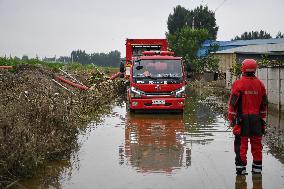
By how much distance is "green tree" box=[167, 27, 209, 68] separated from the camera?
181 feet

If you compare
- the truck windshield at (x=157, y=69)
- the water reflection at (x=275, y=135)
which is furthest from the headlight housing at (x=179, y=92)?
the water reflection at (x=275, y=135)

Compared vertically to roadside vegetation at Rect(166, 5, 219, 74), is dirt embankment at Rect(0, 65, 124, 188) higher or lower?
lower

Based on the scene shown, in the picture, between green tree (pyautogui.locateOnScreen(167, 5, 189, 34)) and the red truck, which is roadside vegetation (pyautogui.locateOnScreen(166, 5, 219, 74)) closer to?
green tree (pyautogui.locateOnScreen(167, 5, 189, 34))

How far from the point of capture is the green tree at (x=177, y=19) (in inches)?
3518

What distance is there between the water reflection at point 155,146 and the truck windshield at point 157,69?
198 centimetres

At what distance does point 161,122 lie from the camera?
47.9ft

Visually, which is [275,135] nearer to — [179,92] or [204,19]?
[179,92]

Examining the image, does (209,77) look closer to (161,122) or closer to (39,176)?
(161,122)

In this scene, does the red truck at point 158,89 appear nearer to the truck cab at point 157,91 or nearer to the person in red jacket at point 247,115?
the truck cab at point 157,91

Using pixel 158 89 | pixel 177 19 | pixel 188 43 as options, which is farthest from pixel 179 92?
pixel 177 19

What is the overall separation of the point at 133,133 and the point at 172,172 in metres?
4.53

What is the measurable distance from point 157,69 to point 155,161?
8.57m

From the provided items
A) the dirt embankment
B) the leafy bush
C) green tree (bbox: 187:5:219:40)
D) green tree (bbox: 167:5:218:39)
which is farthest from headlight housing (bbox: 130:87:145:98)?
green tree (bbox: 187:5:219:40)

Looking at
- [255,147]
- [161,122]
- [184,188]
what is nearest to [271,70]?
[161,122]
